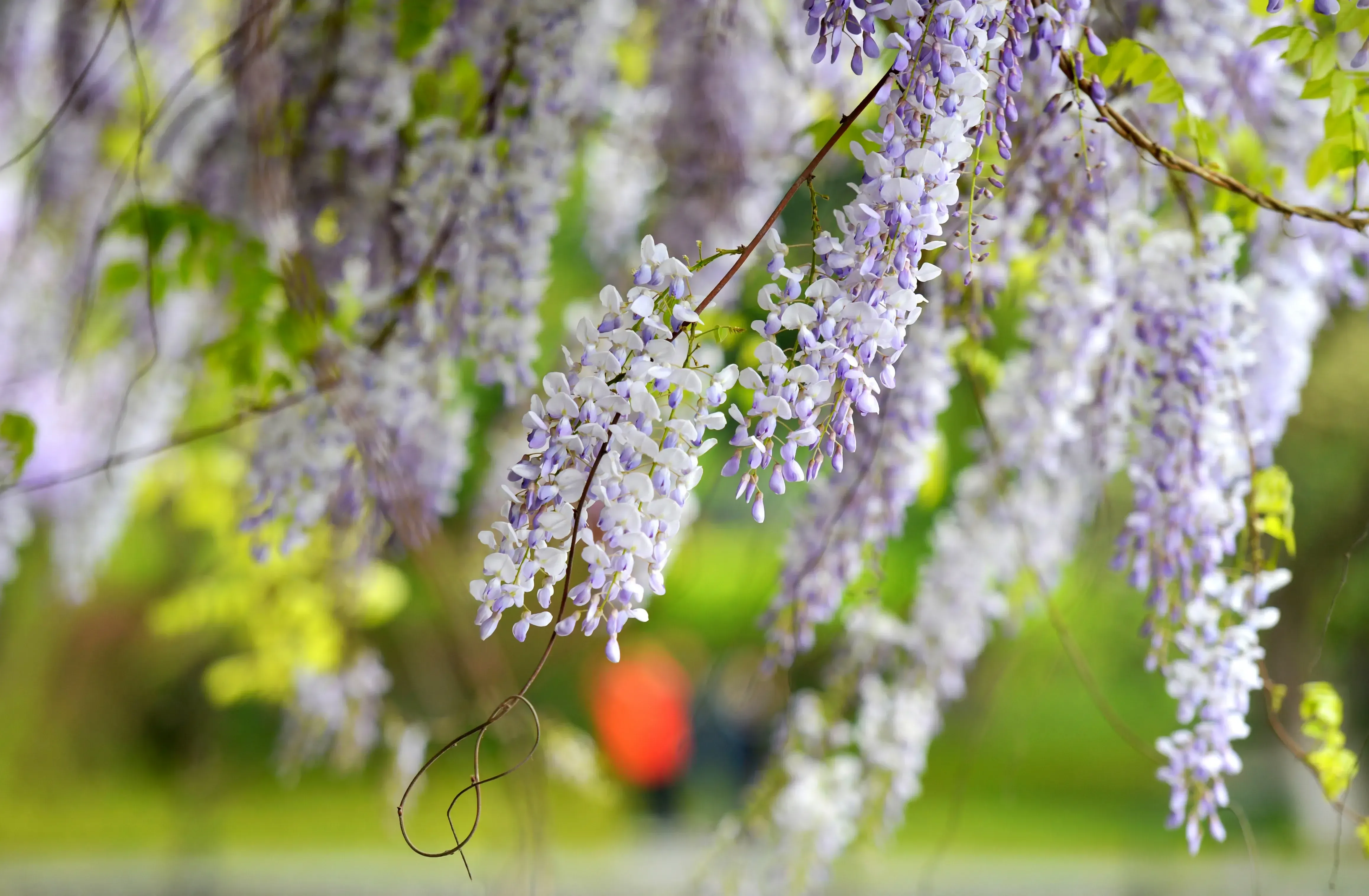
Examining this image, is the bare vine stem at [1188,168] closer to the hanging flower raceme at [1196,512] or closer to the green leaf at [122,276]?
the hanging flower raceme at [1196,512]

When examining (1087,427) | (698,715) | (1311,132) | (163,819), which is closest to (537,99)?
(1087,427)

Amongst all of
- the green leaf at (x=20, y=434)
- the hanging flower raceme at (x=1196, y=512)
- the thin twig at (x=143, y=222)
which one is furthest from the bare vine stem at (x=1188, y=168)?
the green leaf at (x=20, y=434)

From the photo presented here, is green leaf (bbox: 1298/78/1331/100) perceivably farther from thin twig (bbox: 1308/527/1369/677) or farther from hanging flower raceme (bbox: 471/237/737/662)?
hanging flower raceme (bbox: 471/237/737/662)

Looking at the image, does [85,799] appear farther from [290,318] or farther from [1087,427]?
[1087,427]

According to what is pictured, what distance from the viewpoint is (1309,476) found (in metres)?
3.96

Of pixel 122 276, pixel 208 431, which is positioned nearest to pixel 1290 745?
pixel 208 431

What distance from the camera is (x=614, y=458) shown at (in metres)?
0.68

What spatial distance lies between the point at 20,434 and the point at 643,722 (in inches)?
172

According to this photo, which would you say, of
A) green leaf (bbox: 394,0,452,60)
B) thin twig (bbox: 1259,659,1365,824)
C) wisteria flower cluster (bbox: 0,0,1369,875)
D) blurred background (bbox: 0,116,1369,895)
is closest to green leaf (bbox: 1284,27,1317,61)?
wisteria flower cluster (bbox: 0,0,1369,875)

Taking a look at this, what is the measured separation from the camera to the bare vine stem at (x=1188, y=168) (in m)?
0.79

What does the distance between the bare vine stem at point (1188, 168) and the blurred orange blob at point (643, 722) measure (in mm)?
4509

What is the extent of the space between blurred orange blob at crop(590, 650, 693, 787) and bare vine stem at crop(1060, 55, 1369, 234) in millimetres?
4509

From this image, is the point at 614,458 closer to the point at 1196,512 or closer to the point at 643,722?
the point at 1196,512

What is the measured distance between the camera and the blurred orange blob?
17.1ft
